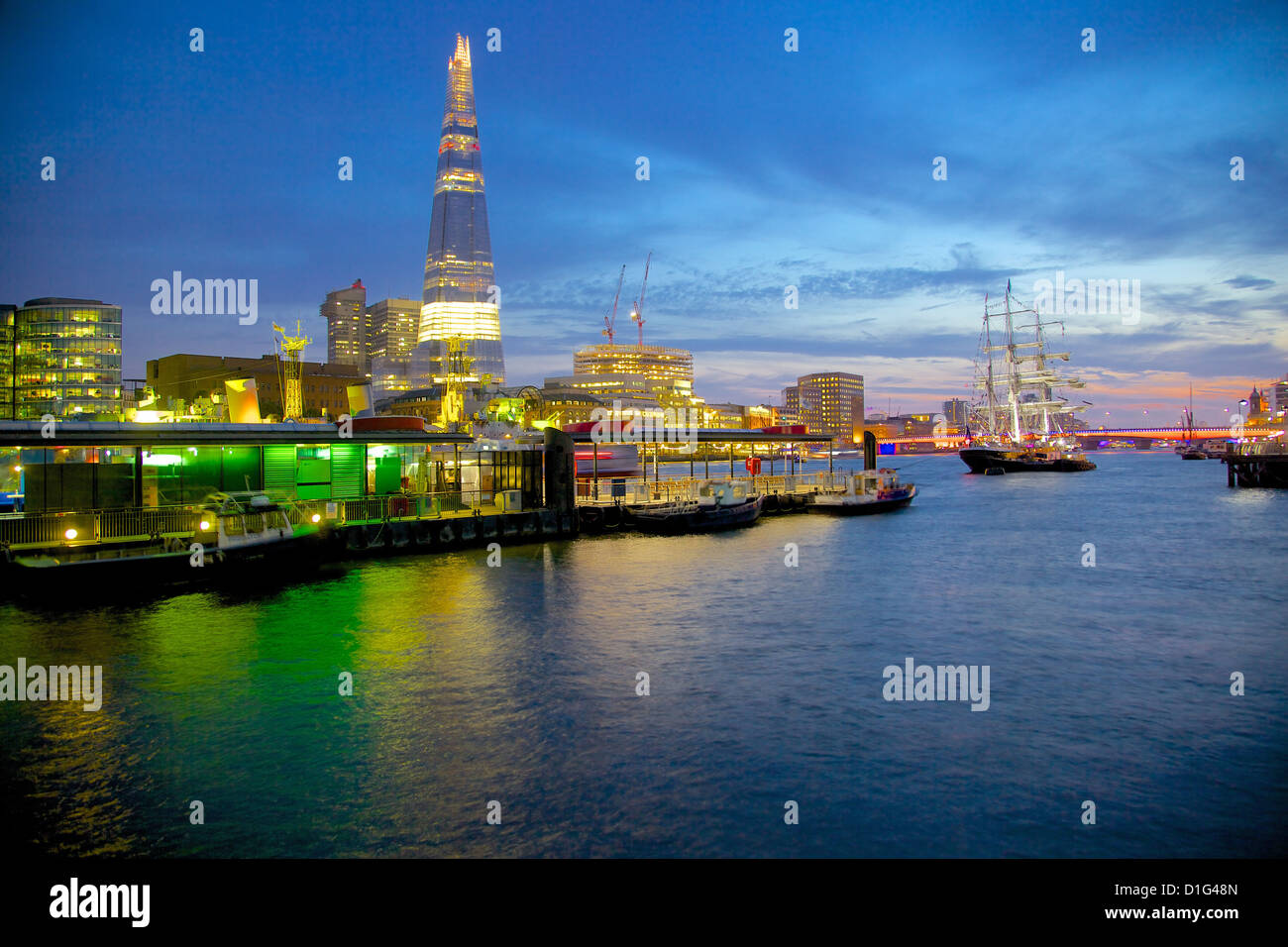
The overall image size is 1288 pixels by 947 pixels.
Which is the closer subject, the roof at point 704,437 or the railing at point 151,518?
the railing at point 151,518

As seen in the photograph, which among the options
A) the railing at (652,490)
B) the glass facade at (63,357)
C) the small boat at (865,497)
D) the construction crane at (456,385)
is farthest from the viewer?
the glass facade at (63,357)

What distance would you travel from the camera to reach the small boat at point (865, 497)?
75.9 metres

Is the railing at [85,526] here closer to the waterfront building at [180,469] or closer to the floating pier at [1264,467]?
the waterfront building at [180,469]

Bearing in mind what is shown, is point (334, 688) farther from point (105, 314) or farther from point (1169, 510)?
point (105, 314)

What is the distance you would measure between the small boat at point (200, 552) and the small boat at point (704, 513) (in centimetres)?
2630

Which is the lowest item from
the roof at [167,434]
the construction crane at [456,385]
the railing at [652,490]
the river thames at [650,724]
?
the river thames at [650,724]

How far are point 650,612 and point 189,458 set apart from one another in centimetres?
3017

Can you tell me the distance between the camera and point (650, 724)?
1784cm

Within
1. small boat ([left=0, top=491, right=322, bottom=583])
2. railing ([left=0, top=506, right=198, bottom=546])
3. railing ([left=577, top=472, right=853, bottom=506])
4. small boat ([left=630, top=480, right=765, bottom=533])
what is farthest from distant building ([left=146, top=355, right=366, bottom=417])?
small boat ([left=0, top=491, right=322, bottom=583])

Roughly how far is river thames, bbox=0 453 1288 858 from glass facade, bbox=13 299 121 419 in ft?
542

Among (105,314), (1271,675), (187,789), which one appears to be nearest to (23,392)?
(105,314)

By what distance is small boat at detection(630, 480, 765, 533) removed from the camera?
60.4 meters

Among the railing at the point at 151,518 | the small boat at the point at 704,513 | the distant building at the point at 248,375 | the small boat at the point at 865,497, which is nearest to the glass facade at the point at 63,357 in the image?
the distant building at the point at 248,375

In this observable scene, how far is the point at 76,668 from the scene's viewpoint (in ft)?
70.6
